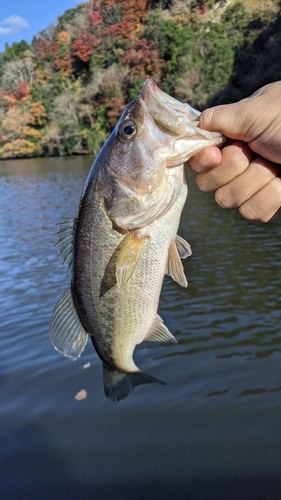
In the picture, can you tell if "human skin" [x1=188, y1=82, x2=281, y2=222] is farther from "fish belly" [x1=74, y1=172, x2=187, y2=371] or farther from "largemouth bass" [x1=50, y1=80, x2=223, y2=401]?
"fish belly" [x1=74, y1=172, x2=187, y2=371]

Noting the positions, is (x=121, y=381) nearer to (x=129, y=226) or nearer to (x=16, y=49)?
(x=129, y=226)

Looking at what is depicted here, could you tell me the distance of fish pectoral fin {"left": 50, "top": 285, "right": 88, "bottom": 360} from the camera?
8.21 ft

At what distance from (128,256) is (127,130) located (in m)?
0.64

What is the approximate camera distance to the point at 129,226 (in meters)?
2.37

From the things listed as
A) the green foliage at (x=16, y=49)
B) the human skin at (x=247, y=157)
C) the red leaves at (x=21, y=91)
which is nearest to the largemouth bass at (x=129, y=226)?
the human skin at (x=247, y=157)

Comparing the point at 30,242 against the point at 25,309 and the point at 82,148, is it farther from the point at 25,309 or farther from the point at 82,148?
the point at 82,148

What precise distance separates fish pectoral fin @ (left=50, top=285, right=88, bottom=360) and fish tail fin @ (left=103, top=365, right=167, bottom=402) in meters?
0.25

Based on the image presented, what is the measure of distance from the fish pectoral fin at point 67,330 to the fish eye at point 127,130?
0.88m

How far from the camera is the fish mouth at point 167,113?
225 centimetres

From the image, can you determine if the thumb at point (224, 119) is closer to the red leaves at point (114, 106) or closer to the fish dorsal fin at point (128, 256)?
the fish dorsal fin at point (128, 256)

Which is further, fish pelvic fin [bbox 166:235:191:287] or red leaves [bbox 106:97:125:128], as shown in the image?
red leaves [bbox 106:97:125:128]

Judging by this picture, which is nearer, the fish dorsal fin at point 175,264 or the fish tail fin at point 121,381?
Result: the fish dorsal fin at point 175,264

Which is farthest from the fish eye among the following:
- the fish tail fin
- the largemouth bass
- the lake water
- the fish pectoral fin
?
the lake water

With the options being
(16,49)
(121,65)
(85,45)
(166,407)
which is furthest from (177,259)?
(16,49)
